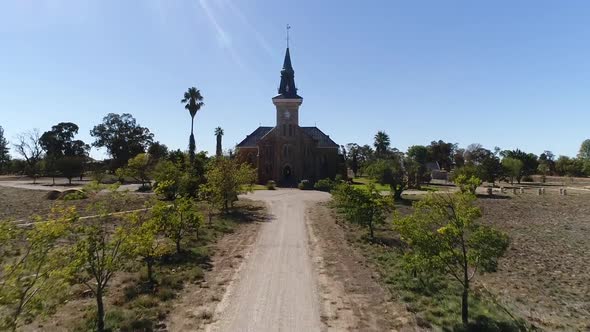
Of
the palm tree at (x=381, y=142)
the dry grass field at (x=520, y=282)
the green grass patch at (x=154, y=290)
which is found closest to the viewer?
the green grass patch at (x=154, y=290)

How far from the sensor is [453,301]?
1164 centimetres

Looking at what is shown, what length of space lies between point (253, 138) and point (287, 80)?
38.4 ft

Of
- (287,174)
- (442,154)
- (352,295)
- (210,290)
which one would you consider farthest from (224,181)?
(442,154)

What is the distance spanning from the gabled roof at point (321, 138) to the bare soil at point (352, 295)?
4257 centimetres

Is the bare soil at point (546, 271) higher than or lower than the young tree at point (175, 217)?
lower

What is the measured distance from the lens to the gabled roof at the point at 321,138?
6157cm

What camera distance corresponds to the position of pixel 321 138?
6312cm

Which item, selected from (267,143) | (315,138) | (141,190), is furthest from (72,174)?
(315,138)

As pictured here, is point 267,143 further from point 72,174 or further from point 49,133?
point 49,133

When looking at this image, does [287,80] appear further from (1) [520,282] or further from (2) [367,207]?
(1) [520,282]

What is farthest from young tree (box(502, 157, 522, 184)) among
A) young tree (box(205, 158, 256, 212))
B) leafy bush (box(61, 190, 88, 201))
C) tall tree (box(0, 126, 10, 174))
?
tall tree (box(0, 126, 10, 174))

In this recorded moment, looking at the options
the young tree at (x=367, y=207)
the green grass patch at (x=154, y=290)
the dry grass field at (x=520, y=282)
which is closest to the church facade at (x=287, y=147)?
the dry grass field at (x=520, y=282)

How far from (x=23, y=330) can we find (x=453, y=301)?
1147cm

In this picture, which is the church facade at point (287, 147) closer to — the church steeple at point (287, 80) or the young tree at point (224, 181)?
the church steeple at point (287, 80)
